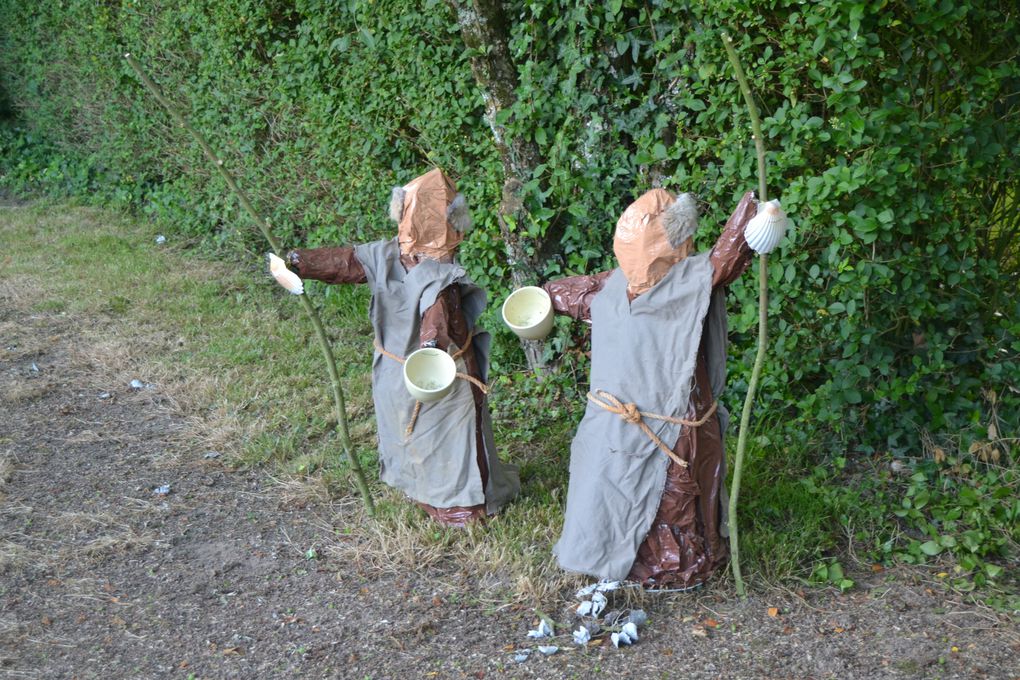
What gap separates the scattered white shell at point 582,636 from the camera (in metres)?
3.21

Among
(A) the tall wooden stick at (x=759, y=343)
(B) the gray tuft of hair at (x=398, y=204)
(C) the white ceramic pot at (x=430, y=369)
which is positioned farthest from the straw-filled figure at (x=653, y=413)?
(B) the gray tuft of hair at (x=398, y=204)

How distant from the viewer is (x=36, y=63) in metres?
11.0

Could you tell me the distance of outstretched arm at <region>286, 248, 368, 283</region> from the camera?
3623 mm

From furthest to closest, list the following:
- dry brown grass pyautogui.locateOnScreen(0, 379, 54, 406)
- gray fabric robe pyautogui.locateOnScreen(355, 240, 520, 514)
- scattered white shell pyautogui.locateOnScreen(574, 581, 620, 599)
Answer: dry brown grass pyautogui.locateOnScreen(0, 379, 54, 406), gray fabric robe pyautogui.locateOnScreen(355, 240, 520, 514), scattered white shell pyautogui.locateOnScreen(574, 581, 620, 599)

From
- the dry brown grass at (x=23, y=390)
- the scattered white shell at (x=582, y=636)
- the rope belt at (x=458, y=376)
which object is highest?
the dry brown grass at (x=23, y=390)

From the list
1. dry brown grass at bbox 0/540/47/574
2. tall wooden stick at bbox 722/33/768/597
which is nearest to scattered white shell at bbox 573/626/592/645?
tall wooden stick at bbox 722/33/768/597

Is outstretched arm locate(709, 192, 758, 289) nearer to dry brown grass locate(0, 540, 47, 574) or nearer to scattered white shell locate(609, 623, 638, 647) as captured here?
scattered white shell locate(609, 623, 638, 647)

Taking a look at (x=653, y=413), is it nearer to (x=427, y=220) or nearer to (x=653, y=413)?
(x=653, y=413)

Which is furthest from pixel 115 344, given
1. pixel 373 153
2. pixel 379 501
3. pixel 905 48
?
pixel 905 48

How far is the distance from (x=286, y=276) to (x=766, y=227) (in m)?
1.66

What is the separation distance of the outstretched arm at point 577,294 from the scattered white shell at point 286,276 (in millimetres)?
879

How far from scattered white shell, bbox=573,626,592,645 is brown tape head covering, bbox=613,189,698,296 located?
1.13 meters

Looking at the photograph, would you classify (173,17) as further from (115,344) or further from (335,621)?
(335,621)

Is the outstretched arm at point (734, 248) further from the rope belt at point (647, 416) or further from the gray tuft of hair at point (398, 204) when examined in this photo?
the gray tuft of hair at point (398, 204)
